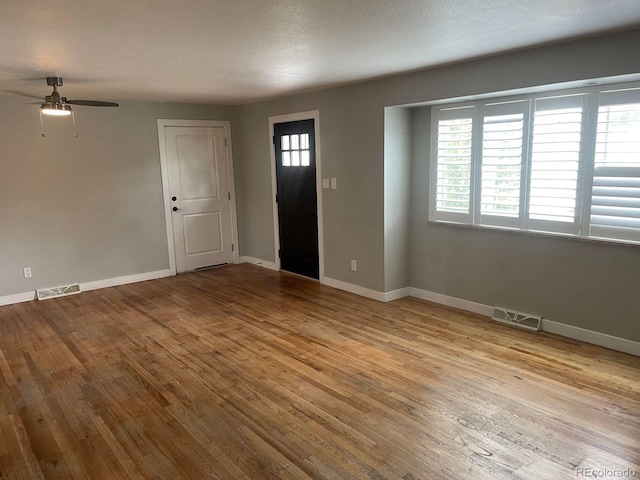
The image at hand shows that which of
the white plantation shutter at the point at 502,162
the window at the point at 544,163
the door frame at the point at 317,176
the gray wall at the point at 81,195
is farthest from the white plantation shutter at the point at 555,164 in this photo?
the gray wall at the point at 81,195

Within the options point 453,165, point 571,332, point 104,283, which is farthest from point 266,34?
point 104,283

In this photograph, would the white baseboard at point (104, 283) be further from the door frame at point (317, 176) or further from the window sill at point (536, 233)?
the window sill at point (536, 233)

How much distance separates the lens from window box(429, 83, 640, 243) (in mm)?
3451

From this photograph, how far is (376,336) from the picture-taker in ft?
13.2

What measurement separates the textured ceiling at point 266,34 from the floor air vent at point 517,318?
2.29 m

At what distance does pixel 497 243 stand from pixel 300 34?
8.78 feet

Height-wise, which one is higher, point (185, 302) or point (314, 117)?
point (314, 117)

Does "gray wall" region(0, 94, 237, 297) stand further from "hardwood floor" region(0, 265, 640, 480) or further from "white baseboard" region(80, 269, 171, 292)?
"hardwood floor" region(0, 265, 640, 480)

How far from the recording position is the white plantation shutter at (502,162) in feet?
13.3

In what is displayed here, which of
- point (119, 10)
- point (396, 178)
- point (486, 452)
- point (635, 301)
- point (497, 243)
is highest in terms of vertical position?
point (119, 10)

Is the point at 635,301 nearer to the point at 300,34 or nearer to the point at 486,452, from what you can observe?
the point at 486,452

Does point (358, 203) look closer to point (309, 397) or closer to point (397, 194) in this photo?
point (397, 194)

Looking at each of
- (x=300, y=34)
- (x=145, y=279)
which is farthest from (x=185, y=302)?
(x=300, y=34)

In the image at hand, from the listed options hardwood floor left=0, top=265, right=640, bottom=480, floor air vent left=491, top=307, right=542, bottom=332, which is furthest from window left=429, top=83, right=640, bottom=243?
hardwood floor left=0, top=265, right=640, bottom=480
